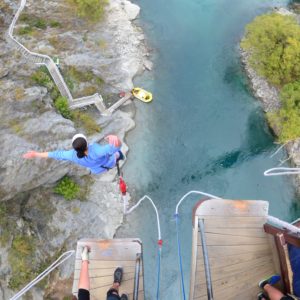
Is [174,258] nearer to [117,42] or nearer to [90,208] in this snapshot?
[90,208]

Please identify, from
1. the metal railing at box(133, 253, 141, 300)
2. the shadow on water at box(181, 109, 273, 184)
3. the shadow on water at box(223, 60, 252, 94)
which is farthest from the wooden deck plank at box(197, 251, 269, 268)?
the shadow on water at box(223, 60, 252, 94)

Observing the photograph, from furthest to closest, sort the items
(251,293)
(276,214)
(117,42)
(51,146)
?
(117,42), (276,214), (51,146), (251,293)

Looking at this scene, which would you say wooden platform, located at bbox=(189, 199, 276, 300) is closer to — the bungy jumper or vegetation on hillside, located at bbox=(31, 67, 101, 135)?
the bungy jumper

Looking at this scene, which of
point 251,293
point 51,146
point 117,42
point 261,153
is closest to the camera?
point 251,293

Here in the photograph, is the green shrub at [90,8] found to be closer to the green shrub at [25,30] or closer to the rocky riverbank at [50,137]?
the rocky riverbank at [50,137]

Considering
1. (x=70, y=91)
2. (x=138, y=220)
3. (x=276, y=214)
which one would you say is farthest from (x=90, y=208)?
(x=276, y=214)

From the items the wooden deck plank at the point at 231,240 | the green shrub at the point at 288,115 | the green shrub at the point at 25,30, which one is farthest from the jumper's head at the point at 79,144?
the green shrub at the point at 25,30

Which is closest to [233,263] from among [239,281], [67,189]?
[239,281]
